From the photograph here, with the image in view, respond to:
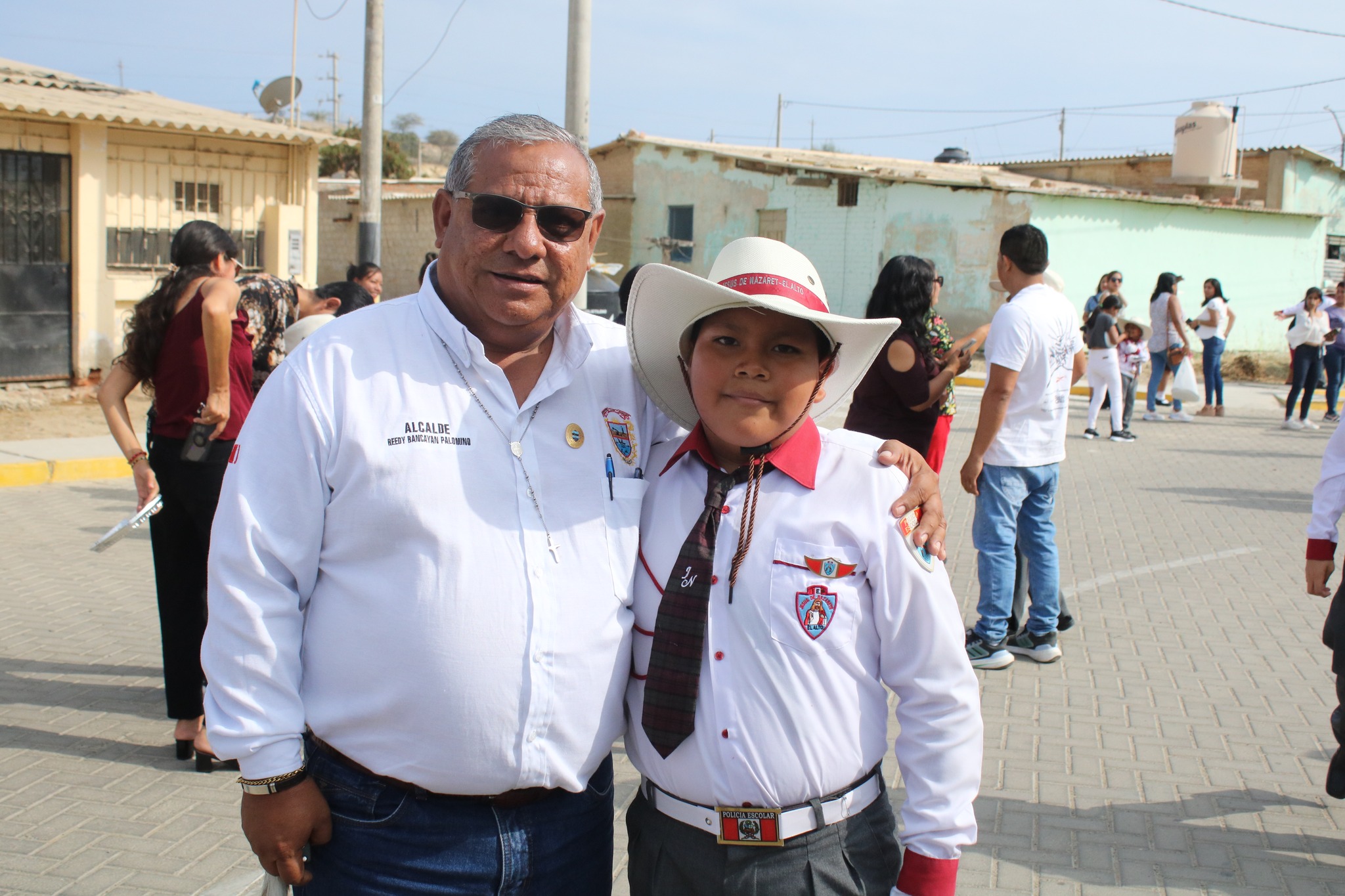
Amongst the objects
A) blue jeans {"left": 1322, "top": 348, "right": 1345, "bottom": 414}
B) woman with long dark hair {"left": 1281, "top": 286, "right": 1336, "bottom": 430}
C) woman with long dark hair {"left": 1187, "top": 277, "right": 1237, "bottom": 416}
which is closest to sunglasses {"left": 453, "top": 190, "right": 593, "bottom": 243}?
woman with long dark hair {"left": 1281, "top": 286, "right": 1336, "bottom": 430}

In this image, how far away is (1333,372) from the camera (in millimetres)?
15742

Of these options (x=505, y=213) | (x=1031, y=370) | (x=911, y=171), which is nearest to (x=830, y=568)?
(x=505, y=213)

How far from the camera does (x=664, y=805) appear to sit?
2.08 metres

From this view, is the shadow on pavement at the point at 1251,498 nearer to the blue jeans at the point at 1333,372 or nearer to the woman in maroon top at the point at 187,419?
the blue jeans at the point at 1333,372

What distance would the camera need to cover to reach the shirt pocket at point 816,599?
6.47 ft

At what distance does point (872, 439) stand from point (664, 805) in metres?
0.80

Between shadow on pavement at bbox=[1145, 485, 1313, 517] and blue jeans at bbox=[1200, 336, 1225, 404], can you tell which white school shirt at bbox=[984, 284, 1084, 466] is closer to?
shadow on pavement at bbox=[1145, 485, 1313, 517]

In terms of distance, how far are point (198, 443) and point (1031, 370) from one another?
3780 millimetres

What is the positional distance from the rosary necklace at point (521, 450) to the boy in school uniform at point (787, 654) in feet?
0.72

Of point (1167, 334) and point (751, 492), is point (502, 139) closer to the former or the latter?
point (751, 492)

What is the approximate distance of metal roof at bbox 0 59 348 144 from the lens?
12.5 m

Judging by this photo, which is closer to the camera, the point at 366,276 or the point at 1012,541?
the point at 1012,541

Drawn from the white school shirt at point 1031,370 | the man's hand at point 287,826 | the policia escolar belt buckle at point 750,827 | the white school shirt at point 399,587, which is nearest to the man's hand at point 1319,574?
the white school shirt at point 1031,370

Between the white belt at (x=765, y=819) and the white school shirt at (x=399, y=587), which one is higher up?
the white school shirt at (x=399, y=587)
